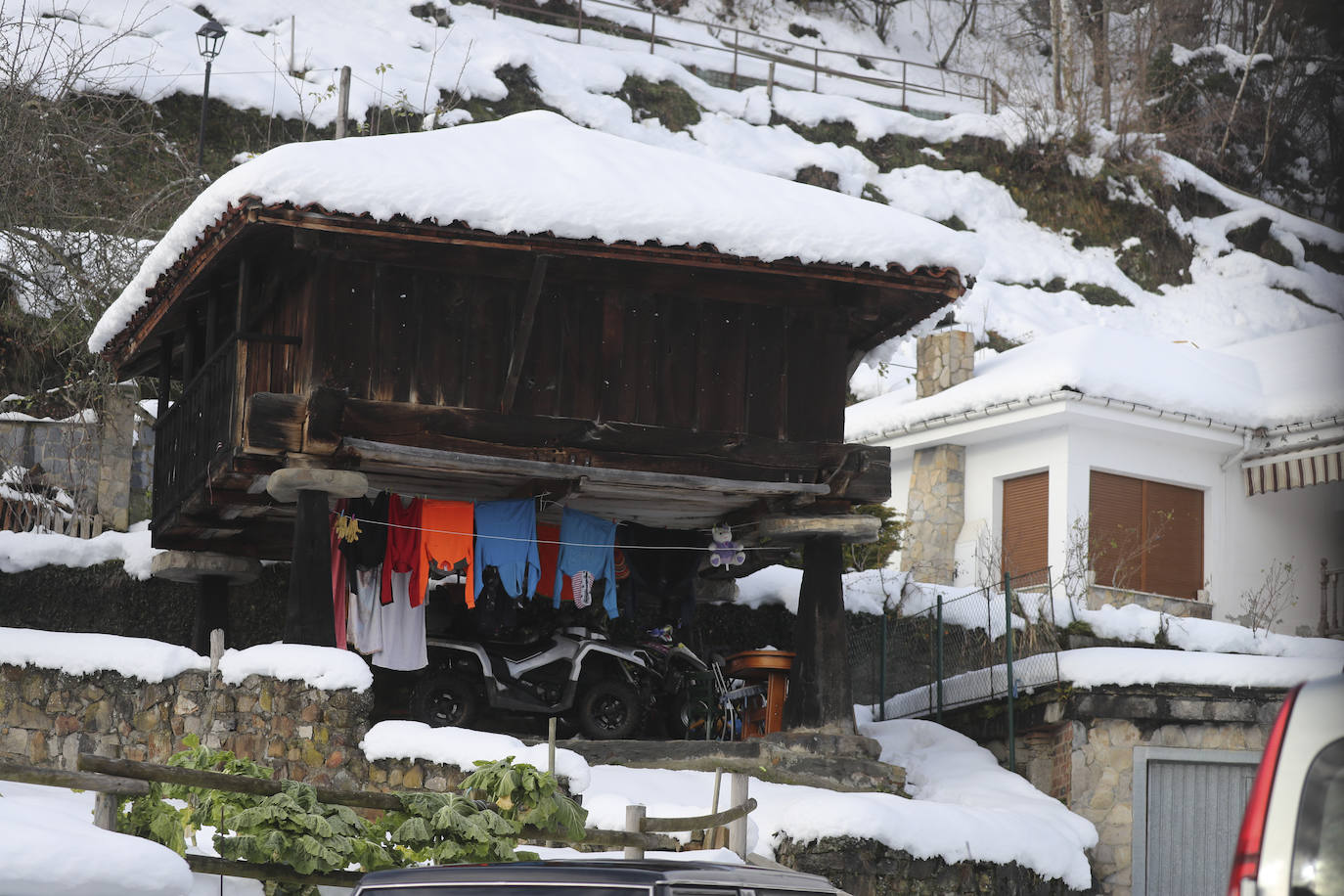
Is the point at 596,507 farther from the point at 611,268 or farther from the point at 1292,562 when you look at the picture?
the point at 1292,562

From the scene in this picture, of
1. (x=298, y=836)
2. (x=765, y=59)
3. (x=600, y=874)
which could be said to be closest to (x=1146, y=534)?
(x=298, y=836)

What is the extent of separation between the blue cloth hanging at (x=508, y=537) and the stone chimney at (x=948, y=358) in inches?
388

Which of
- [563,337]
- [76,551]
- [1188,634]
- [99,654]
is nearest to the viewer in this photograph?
[99,654]

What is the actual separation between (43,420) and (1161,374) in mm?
14932

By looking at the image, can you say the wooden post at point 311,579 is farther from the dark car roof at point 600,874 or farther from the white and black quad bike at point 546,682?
the dark car roof at point 600,874

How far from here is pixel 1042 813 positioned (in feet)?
44.8

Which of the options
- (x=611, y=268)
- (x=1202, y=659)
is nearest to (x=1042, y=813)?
(x=1202, y=659)

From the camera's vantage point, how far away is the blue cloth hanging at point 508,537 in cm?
1428

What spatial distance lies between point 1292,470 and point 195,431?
1401cm

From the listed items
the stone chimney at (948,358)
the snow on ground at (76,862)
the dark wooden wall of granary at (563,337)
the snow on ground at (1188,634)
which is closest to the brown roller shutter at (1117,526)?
the stone chimney at (948,358)

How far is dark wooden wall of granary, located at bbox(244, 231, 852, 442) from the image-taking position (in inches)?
522

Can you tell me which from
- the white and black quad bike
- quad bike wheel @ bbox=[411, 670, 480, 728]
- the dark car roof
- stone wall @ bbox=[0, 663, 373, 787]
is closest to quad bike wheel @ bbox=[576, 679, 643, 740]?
the white and black quad bike

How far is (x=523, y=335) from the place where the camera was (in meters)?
13.2

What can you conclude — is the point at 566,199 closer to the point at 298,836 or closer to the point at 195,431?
the point at 195,431
